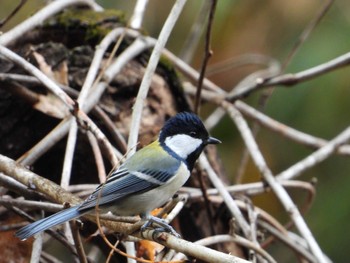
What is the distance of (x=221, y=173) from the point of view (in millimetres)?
2826

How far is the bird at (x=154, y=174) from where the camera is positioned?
2.15 meters

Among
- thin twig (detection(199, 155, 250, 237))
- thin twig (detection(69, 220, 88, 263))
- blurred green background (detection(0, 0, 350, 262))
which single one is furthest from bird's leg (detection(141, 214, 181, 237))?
blurred green background (detection(0, 0, 350, 262))

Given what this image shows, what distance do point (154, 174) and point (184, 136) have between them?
0.17 m

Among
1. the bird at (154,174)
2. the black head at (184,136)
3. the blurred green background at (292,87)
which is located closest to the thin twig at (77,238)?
the bird at (154,174)

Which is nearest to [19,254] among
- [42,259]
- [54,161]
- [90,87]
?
[42,259]

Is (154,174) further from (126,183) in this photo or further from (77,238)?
(77,238)

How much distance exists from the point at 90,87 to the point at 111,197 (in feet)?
1.59

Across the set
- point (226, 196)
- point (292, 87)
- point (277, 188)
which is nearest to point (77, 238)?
point (226, 196)

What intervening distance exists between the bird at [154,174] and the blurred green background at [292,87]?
4.28ft

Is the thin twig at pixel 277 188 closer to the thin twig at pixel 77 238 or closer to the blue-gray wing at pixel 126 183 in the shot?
the blue-gray wing at pixel 126 183

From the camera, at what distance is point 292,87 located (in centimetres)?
357

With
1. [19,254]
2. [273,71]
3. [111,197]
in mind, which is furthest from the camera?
[273,71]

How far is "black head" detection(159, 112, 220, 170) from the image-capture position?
7.62ft

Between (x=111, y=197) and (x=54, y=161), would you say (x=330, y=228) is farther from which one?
(x=111, y=197)
